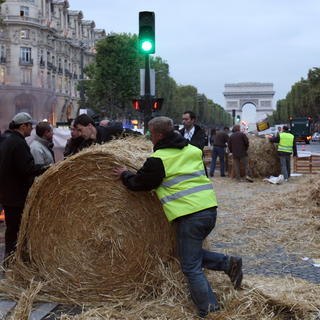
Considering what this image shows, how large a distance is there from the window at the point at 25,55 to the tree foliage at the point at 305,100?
106ft

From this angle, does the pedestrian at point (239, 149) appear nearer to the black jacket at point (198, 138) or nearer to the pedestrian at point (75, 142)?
the black jacket at point (198, 138)

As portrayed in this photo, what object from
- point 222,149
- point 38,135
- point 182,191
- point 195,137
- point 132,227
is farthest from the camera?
point 222,149

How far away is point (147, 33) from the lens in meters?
11.6

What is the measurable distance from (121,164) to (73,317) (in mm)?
1517

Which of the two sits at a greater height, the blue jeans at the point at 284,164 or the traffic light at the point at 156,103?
the traffic light at the point at 156,103

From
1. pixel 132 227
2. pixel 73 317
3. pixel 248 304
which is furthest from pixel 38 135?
pixel 248 304

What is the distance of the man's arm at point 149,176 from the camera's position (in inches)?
203

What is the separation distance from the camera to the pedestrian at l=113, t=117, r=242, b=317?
17.0 feet

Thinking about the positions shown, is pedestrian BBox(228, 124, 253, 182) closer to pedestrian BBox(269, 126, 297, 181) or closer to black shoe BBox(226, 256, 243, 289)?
pedestrian BBox(269, 126, 297, 181)

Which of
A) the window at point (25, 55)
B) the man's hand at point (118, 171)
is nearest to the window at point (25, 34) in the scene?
the window at point (25, 55)

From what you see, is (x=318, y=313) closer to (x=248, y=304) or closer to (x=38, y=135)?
(x=248, y=304)

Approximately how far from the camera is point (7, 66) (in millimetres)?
66125

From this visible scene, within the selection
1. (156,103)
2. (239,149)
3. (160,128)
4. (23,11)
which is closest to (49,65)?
(23,11)

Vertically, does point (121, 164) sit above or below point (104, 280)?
above
